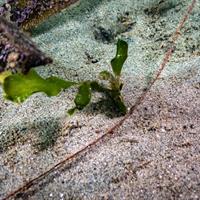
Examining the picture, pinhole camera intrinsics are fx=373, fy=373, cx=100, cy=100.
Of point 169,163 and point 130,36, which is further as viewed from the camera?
point 130,36

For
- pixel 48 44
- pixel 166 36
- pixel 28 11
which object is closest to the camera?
pixel 166 36

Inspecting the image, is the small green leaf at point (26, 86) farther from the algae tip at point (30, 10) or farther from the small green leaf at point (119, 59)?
the algae tip at point (30, 10)

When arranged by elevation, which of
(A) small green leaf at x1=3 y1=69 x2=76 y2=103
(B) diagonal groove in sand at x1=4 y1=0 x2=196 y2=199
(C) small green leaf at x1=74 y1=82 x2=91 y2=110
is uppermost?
(A) small green leaf at x1=3 y1=69 x2=76 y2=103

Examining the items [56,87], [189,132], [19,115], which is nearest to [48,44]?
[19,115]

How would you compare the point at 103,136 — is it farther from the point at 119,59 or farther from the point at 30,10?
the point at 30,10

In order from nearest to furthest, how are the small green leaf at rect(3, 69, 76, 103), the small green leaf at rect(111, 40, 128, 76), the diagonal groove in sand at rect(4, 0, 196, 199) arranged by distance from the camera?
the diagonal groove in sand at rect(4, 0, 196, 199), the small green leaf at rect(3, 69, 76, 103), the small green leaf at rect(111, 40, 128, 76)

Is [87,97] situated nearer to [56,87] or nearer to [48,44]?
[56,87]

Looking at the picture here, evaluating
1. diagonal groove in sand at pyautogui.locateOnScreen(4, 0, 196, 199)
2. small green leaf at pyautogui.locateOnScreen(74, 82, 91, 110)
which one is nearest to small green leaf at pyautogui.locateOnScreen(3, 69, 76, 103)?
small green leaf at pyautogui.locateOnScreen(74, 82, 91, 110)

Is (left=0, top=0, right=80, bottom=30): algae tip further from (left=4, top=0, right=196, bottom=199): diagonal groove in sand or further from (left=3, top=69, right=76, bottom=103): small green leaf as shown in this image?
(left=3, top=69, right=76, bottom=103): small green leaf

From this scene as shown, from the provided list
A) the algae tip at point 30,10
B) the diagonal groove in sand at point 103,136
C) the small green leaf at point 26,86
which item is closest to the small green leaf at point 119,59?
the diagonal groove in sand at point 103,136
